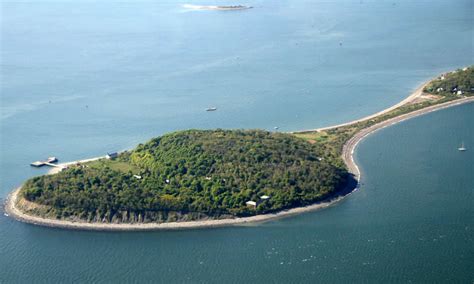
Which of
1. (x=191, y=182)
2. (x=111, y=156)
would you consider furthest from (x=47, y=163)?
(x=191, y=182)

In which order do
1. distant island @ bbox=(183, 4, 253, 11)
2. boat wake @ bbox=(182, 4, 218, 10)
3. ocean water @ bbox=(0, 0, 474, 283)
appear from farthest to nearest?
boat wake @ bbox=(182, 4, 218, 10) < distant island @ bbox=(183, 4, 253, 11) < ocean water @ bbox=(0, 0, 474, 283)

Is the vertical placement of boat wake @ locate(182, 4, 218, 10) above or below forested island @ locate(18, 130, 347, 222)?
above

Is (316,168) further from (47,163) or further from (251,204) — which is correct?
(47,163)

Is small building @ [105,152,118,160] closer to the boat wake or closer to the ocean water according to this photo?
the ocean water

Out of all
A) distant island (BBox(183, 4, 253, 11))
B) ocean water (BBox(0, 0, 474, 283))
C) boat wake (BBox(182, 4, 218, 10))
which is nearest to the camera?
ocean water (BBox(0, 0, 474, 283))

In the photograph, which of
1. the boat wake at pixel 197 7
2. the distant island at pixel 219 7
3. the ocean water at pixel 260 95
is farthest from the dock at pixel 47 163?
the boat wake at pixel 197 7

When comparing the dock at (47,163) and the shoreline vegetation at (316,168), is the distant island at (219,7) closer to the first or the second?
the shoreline vegetation at (316,168)

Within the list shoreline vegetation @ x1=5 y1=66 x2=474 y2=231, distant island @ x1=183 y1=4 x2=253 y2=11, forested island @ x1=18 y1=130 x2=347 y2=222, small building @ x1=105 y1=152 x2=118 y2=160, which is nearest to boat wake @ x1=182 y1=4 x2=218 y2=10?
distant island @ x1=183 y1=4 x2=253 y2=11

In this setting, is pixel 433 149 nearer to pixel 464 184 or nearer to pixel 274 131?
pixel 464 184
